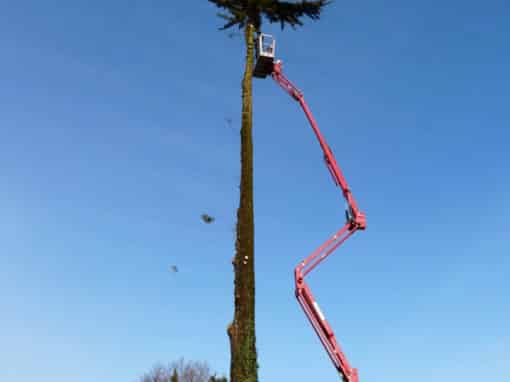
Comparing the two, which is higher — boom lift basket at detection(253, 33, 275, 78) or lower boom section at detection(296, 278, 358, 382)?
boom lift basket at detection(253, 33, 275, 78)

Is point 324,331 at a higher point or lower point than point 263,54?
lower

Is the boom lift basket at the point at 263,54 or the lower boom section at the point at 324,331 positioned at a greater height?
the boom lift basket at the point at 263,54

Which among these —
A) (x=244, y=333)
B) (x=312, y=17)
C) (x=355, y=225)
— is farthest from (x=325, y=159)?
(x=244, y=333)

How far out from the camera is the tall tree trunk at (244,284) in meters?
11.8

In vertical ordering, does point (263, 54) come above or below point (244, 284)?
above

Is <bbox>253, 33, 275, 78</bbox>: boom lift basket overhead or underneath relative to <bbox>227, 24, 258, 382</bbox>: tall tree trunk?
overhead

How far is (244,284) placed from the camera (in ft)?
41.1

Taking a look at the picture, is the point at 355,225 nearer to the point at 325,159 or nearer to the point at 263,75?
the point at 325,159

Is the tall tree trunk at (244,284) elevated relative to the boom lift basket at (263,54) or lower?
lower

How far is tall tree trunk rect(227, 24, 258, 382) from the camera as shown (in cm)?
1176

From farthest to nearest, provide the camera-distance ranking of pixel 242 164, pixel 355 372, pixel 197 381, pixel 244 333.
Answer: pixel 197 381 → pixel 355 372 → pixel 242 164 → pixel 244 333

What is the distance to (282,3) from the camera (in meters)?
17.1

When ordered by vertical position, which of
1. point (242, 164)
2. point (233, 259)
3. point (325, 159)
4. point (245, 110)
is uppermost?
point (325, 159)

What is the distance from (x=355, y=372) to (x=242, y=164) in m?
8.54
